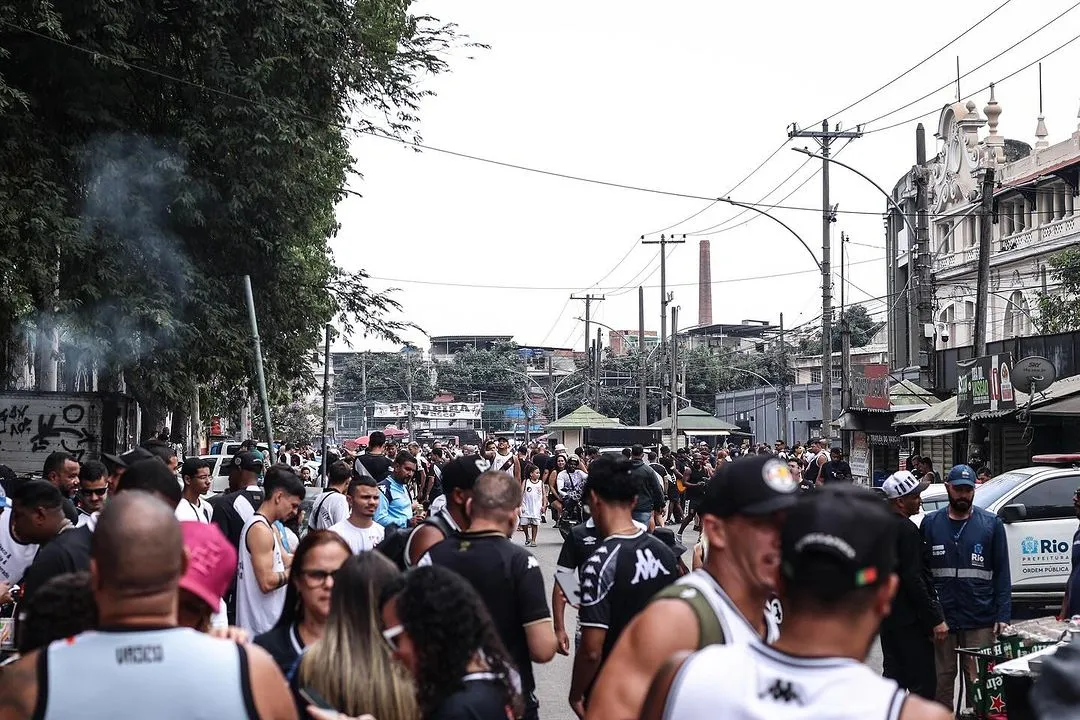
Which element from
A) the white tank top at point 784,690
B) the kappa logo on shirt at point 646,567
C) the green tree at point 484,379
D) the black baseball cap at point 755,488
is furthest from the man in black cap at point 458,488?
the green tree at point 484,379

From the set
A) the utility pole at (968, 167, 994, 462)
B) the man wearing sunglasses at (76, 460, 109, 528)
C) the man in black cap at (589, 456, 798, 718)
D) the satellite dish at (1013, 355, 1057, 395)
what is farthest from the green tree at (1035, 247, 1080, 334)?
the man in black cap at (589, 456, 798, 718)

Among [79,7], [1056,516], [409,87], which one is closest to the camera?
[1056,516]

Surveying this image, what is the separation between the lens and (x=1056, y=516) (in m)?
14.5

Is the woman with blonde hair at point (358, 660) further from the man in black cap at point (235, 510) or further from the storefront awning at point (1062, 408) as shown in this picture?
the storefront awning at point (1062, 408)

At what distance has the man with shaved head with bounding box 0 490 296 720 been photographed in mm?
2951

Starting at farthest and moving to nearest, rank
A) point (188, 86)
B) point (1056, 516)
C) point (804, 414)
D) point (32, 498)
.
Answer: point (804, 414)
point (188, 86)
point (1056, 516)
point (32, 498)

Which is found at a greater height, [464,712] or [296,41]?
[296,41]

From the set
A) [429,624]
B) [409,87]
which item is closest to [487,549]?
[429,624]

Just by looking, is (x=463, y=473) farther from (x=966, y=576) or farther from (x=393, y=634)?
(x=966, y=576)

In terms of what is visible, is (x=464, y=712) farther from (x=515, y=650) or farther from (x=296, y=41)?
(x=296, y=41)

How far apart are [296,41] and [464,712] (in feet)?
64.2

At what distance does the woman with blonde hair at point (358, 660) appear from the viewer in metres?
3.60

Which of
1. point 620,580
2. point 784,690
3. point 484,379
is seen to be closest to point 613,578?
point 620,580

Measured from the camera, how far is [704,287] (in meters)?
140
